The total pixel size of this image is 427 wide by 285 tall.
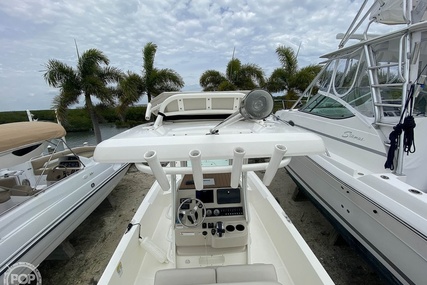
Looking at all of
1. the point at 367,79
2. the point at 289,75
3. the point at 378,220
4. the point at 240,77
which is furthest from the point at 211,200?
the point at 289,75

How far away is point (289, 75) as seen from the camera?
10.4 metres

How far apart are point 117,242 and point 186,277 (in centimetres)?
203

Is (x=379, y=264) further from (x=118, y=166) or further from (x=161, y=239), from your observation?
(x=118, y=166)

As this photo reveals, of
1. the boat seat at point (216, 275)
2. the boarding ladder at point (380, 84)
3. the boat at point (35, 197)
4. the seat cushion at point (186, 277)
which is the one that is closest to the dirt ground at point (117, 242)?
the boat at point (35, 197)

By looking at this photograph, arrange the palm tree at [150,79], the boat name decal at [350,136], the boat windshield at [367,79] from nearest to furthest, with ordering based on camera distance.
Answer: the boat windshield at [367,79] < the boat name decal at [350,136] < the palm tree at [150,79]

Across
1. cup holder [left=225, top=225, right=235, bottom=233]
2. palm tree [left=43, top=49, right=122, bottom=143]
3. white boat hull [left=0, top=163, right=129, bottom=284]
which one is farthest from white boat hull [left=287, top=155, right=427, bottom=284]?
palm tree [left=43, top=49, right=122, bottom=143]

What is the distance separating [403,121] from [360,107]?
0.84m

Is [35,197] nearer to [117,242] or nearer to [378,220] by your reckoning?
[117,242]

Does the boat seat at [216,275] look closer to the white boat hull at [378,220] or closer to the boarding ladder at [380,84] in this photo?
the white boat hull at [378,220]

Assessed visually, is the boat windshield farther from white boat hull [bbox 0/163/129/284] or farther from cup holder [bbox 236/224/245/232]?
white boat hull [bbox 0/163/129/284]

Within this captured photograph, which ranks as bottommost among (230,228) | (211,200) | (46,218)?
(46,218)

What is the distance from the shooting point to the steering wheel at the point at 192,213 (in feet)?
5.98

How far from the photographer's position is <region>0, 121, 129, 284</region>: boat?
204 cm

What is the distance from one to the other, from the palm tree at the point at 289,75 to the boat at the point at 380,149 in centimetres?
716
